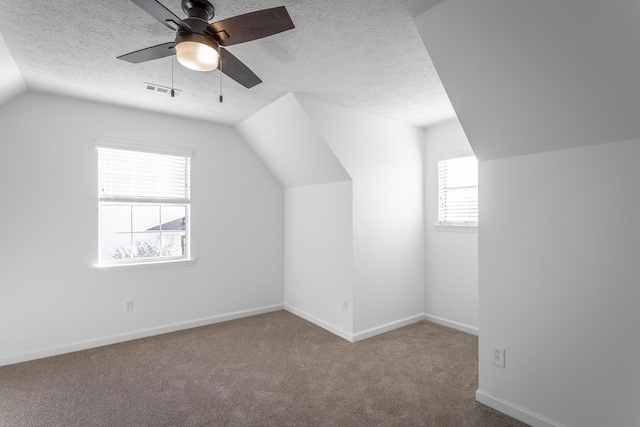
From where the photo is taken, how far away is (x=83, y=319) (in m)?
3.34

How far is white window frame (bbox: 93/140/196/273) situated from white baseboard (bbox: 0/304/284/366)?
2.32ft

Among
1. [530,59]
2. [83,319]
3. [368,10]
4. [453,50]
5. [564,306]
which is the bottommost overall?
[83,319]

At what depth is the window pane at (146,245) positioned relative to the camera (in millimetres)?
3732

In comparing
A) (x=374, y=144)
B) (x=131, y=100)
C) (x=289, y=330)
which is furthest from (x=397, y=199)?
(x=131, y=100)

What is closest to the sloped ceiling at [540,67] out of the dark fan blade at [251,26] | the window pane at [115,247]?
the dark fan blade at [251,26]

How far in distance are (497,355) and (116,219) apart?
151 inches

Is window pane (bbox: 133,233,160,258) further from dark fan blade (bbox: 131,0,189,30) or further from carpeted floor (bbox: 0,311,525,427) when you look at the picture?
dark fan blade (bbox: 131,0,189,30)

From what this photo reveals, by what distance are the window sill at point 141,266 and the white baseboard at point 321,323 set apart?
4.90ft

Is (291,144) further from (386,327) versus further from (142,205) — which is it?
(386,327)

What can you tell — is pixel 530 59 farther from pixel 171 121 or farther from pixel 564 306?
pixel 171 121

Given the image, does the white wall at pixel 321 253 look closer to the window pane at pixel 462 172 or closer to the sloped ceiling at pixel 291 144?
the sloped ceiling at pixel 291 144

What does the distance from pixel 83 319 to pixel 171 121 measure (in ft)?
7.66

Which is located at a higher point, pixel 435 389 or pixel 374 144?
pixel 374 144

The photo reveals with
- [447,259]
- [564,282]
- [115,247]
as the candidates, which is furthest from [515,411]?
[115,247]
